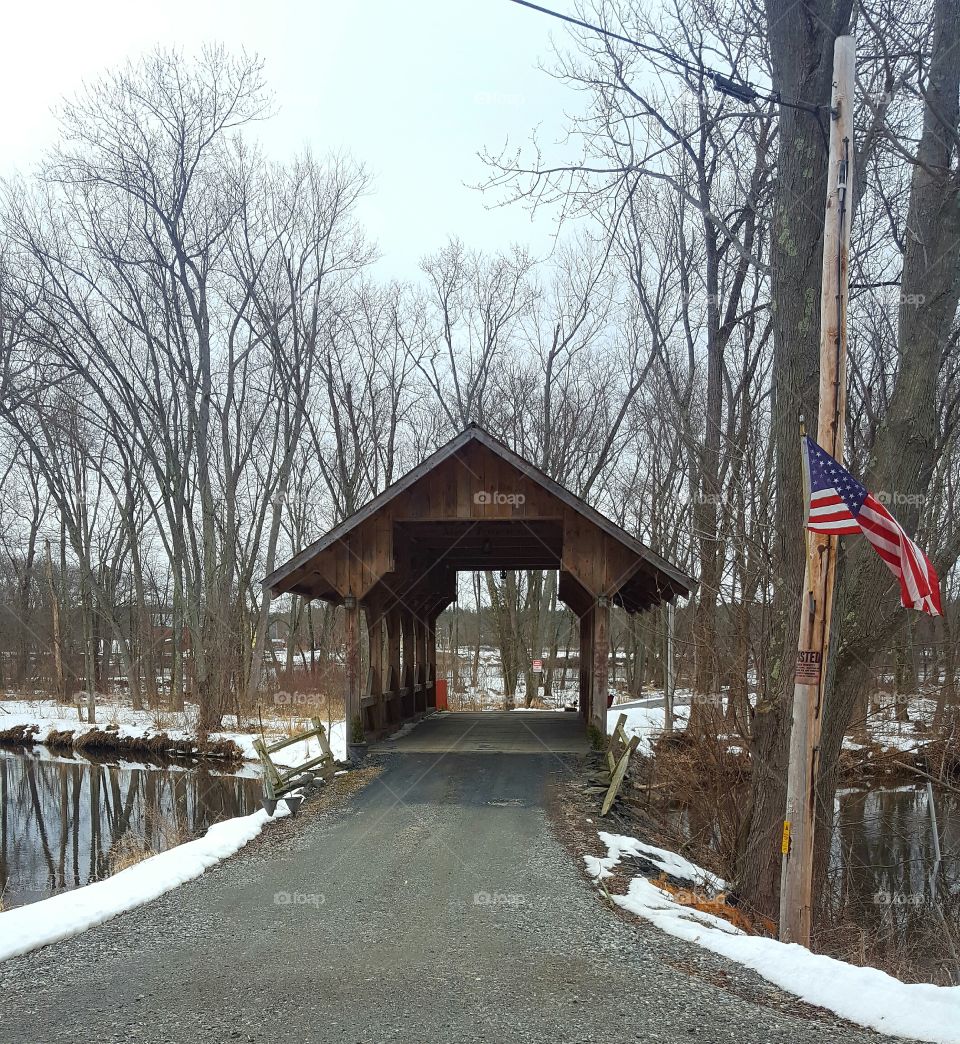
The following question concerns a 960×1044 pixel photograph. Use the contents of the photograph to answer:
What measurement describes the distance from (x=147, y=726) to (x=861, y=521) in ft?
74.4

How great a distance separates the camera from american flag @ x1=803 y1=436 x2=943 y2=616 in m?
5.57

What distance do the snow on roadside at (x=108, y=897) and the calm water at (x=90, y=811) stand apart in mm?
3654

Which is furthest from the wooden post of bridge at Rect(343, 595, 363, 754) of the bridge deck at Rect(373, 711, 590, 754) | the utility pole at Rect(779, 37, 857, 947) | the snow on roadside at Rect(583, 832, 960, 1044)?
the utility pole at Rect(779, 37, 857, 947)

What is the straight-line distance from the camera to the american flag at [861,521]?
5.57 meters

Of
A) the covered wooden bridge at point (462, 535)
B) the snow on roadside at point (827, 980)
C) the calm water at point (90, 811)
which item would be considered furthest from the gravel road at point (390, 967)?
the calm water at point (90, 811)

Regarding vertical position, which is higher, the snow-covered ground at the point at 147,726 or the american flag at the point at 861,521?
the american flag at the point at 861,521

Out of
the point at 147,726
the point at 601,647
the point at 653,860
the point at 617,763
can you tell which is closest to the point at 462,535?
the point at 601,647

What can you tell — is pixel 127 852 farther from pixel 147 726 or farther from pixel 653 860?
pixel 147 726

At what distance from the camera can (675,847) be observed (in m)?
10.4

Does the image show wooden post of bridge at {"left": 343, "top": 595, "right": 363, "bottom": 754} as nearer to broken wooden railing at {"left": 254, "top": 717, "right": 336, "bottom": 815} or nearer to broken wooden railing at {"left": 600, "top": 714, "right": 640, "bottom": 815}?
broken wooden railing at {"left": 254, "top": 717, "right": 336, "bottom": 815}

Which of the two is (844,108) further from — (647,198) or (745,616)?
(647,198)

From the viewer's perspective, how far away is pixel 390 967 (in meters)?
5.32

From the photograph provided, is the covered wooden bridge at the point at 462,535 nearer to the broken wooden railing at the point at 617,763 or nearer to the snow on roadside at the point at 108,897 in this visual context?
the broken wooden railing at the point at 617,763

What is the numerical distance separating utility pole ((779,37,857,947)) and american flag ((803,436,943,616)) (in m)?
0.31
